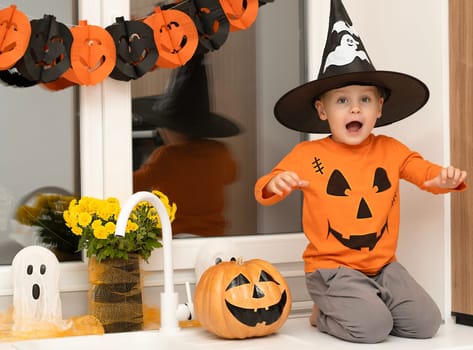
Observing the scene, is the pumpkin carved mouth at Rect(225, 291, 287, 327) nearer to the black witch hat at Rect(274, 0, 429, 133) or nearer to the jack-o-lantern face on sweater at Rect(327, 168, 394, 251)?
the jack-o-lantern face on sweater at Rect(327, 168, 394, 251)

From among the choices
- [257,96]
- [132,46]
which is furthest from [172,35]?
[257,96]

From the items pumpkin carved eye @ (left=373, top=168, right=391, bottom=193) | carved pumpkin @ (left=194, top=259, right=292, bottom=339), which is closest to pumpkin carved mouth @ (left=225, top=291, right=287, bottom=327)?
carved pumpkin @ (left=194, top=259, right=292, bottom=339)

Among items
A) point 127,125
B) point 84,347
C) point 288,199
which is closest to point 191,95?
point 127,125

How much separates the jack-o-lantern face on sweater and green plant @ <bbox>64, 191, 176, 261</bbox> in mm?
403

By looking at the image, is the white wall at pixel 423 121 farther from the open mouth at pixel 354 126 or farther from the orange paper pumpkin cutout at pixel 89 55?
the orange paper pumpkin cutout at pixel 89 55

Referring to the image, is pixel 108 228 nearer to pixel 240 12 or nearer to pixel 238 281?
pixel 238 281

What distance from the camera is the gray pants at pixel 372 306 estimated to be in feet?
5.14

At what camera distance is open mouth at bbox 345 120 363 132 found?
5.65 ft

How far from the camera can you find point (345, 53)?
1694 millimetres

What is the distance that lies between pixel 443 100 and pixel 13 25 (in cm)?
97

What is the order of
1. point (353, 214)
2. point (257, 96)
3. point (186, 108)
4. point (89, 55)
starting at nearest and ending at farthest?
point (353, 214), point (89, 55), point (186, 108), point (257, 96)

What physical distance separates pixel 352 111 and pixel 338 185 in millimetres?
160

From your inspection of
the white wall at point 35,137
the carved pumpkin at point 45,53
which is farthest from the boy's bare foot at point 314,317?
the carved pumpkin at point 45,53

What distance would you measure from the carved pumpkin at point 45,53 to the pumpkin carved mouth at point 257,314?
0.64 meters
